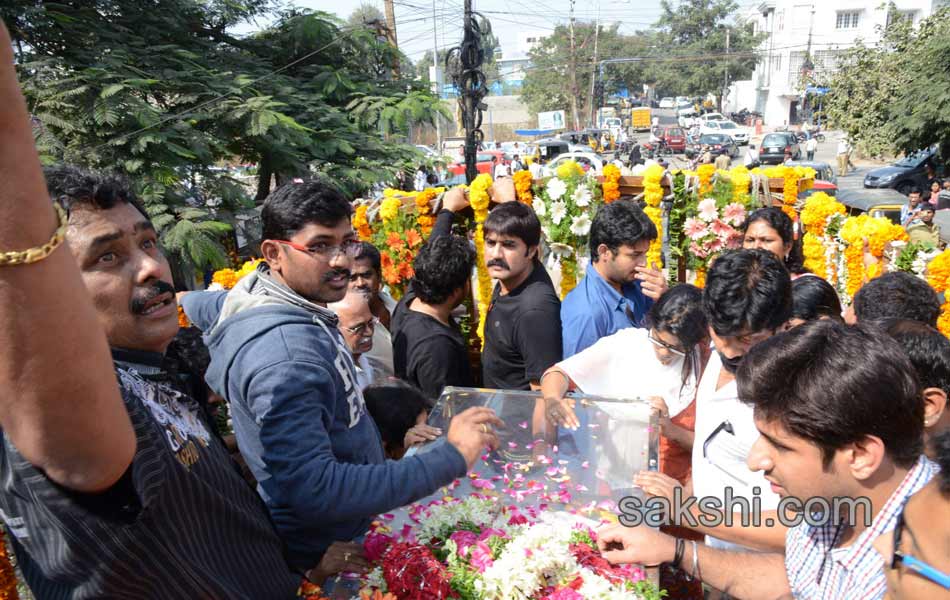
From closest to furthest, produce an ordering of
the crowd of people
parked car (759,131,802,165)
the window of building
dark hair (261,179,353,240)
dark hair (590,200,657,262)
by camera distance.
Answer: the crowd of people
dark hair (261,179,353,240)
dark hair (590,200,657,262)
parked car (759,131,802,165)
the window of building

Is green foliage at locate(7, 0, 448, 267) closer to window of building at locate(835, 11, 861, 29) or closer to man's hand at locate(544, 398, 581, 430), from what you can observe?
man's hand at locate(544, 398, 581, 430)

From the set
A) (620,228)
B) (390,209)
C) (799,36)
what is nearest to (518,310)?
(620,228)

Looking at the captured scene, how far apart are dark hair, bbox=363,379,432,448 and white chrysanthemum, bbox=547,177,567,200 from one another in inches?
99.6

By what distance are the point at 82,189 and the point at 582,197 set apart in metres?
3.84

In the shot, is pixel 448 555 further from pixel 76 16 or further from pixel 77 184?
pixel 76 16

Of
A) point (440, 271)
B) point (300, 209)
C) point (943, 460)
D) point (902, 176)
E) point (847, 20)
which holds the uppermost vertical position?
point (847, 20)

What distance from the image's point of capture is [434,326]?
320 centimetres

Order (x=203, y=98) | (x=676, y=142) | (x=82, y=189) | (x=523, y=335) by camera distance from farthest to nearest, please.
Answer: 1. (x=676, y=142)
2. (x=203, y=98)
3. (x=523, y=335)
4. (x=82, y=189)

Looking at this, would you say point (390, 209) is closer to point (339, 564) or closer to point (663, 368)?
point (663, 368)

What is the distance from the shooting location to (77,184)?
1343 mm

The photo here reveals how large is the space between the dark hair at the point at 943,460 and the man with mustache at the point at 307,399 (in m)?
1.02

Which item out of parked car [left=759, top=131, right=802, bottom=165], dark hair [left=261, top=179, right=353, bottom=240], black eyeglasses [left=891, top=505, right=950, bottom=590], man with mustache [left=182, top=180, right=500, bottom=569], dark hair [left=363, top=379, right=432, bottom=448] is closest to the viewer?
black eyeglasses [left=891, top=505, right=950, bottom=590]

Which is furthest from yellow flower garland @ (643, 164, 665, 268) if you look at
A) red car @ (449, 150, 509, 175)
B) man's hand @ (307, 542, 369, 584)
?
red car @ (449, 150, 509, 175)

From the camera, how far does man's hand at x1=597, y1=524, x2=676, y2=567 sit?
5.77 feet
